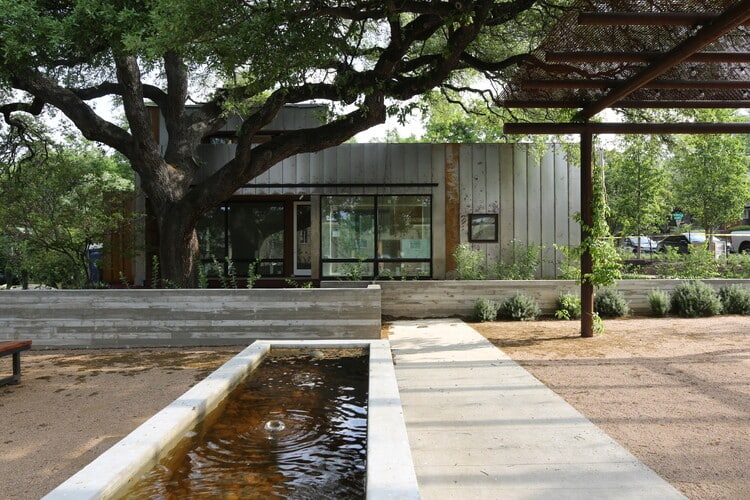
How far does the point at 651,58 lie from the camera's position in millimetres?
7348

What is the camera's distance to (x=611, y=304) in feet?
38.8

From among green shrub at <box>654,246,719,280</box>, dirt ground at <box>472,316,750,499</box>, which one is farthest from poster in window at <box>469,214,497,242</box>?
green shrub at <box>654,246,719,280</box>

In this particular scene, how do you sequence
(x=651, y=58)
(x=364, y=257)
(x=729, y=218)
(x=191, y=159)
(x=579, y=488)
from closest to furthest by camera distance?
(x=579, y=488), (x=651, y=58), (x=191, y=159), (x=364, y=257), (x=729, y=218)

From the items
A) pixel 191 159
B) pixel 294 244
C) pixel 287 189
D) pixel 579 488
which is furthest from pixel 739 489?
pixel 294 244

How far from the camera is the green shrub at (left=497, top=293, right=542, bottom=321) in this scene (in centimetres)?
1163


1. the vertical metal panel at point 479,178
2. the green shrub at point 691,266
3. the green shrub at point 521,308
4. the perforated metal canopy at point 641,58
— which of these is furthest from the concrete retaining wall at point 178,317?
the green shrub at point 691,266

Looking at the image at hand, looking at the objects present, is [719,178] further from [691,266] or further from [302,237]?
[302,237]

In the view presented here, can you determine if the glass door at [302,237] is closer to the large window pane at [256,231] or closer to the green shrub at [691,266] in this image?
the large window pane at [256,231]

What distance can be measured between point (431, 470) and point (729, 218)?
24.5m

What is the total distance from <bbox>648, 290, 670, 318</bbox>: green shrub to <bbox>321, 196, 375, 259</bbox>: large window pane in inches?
278

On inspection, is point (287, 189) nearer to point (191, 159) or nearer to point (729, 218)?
point (191, 159)

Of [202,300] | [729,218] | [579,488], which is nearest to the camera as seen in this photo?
[579,488]

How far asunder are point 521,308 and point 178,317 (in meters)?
6.94

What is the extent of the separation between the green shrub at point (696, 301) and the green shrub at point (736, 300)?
0.87 feet
